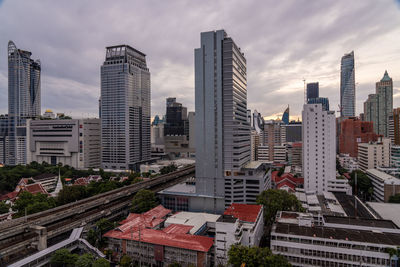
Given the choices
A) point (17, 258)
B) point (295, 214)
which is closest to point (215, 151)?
point (295, 214)

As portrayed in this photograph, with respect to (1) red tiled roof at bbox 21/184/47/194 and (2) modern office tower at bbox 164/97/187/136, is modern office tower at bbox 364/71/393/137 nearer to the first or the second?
(2) modern office tower at bbox 164/97/187/136

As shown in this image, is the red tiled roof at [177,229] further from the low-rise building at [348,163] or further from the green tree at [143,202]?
the low-rise building at [348,163]

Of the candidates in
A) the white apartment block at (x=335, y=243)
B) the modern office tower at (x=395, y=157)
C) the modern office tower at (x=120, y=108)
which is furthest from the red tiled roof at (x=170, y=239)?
the modern office tower at (x=120, y=108)

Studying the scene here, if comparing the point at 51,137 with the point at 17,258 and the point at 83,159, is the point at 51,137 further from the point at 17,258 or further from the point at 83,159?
the point at 17,258

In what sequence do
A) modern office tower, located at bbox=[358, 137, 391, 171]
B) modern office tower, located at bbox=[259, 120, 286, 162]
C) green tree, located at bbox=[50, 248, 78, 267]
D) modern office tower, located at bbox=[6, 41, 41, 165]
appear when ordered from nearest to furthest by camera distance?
1. green tree, located at bbox=[50, 248, 78, 267]
2. modern office tower, located at bbox=[358, 137, 391, 171]
3. modern office tower, located at bbox=[259, 120, 286, 162]
4. modern office tower, located at bbox=[6, 41, 41, 165]

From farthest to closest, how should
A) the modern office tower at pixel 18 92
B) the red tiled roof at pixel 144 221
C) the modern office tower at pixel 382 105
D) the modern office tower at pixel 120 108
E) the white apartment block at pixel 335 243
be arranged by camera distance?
the modern office tower at pixel 18 92, the modern office tower at pixel 382 105, the modern office tower at pixel 120 108, the red tiled roof at pixel 144 221, the white apartment block at pixel 335 243

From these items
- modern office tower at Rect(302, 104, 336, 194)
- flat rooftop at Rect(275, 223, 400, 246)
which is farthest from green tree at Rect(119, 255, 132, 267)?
modern office tower at Rect(302, 104, 336, 194)

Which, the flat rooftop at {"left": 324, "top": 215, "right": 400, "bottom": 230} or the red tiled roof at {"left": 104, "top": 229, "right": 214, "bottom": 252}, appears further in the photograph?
the flat rooftop at {"left": 324, "top": 215, "right": 400, "bottom": 230}
